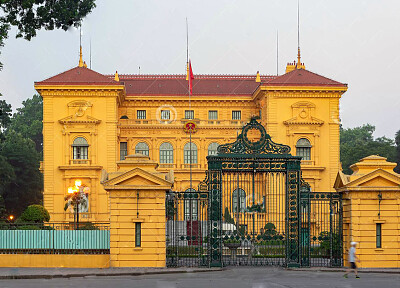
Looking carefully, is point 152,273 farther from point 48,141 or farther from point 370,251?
point 48,141

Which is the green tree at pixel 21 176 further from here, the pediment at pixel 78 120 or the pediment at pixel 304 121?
the pediment at pixel 304 121

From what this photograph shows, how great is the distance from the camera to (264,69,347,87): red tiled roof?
186 feet

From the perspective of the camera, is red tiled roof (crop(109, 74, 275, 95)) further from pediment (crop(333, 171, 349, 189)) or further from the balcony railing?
pediment (crop(333, 171, 349, 189))

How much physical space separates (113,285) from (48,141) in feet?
130

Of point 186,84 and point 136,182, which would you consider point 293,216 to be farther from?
point 186,84

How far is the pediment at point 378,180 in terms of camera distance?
23609 millimetres

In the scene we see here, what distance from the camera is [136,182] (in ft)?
77.1

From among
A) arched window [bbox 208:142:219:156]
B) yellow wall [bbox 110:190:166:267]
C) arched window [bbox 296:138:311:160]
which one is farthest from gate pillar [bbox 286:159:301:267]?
arched window [bbox 208:142:219:156]

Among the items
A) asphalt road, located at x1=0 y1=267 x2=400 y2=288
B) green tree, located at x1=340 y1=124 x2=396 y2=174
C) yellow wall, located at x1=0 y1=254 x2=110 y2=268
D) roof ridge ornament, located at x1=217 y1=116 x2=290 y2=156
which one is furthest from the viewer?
green tree, located at x1=340 y1=124 x2=396 y2=174

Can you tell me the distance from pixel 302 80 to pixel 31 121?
6186 cm

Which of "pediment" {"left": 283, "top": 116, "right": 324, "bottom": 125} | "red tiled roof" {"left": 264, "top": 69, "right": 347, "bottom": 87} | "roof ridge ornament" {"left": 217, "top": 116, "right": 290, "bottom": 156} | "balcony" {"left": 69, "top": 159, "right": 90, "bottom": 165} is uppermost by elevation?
"red tiled roof" {"left": 264, "top": 69, "right": 347, "bottom": 87}

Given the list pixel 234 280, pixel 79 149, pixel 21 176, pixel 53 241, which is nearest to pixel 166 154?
pixel 79 149

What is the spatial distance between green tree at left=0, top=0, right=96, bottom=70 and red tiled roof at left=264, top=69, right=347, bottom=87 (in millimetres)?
30536

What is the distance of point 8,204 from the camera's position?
68750 mm
